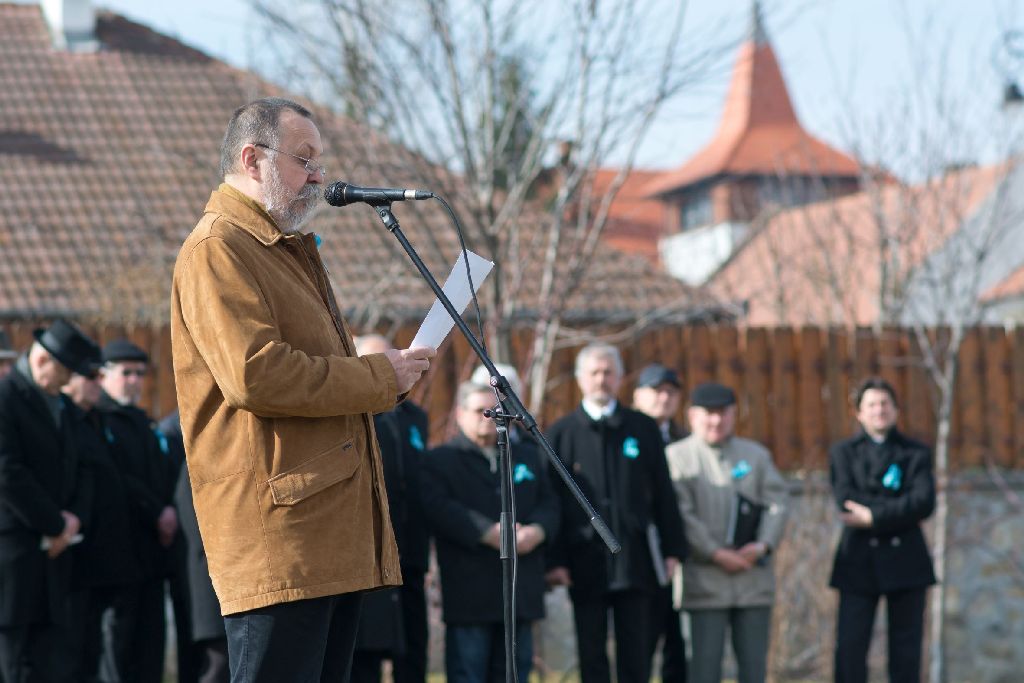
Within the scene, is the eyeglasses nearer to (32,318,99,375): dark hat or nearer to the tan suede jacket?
the tan suede jacket

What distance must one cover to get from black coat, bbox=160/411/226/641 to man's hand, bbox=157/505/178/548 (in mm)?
415

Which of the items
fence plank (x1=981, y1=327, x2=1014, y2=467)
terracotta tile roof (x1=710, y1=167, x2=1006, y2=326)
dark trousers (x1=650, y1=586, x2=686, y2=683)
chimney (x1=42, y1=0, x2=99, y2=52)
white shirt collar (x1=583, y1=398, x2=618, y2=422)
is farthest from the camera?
chimney (x1=42, y1=0, x2=99, y2=52)

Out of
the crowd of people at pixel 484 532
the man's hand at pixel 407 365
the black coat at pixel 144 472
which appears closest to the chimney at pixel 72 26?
the crowd of people at pixel 484 532

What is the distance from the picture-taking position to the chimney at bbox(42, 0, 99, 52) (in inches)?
699

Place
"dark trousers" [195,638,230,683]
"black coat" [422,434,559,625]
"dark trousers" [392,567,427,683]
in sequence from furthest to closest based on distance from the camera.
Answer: "dark trousers" [392,567,427,683]
"black coat" [422,434,559,625]
"dark trousers" [195,638,230,683]

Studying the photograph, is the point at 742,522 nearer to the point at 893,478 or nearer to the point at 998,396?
the point at 893,478

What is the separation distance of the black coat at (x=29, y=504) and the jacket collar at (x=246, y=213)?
126 inches

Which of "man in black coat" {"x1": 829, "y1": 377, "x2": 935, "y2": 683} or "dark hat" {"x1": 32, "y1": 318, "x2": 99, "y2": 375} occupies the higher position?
"dark hat" {"x1": 32, "y1": 318, "x2": 99, "y2": 375}

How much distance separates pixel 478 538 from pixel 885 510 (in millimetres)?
2286

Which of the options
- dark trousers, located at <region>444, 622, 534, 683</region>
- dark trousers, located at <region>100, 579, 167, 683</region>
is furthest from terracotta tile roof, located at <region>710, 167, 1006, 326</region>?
dark trousers, located at <region>100, 579, 167, 683</region>

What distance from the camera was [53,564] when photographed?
6.63 meters

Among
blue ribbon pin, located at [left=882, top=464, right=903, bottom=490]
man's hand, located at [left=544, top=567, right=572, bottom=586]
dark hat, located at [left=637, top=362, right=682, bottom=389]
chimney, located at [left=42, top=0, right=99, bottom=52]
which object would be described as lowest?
man's hand, located at [left=544, top=567, right=572, bottom=586]

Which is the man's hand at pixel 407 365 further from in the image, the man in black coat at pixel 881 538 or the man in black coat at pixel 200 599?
the man in black coat at pixel 881 538

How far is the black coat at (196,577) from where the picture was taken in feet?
21.2
